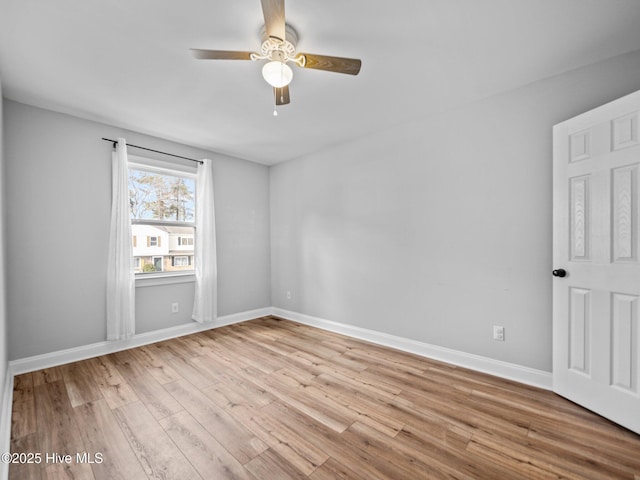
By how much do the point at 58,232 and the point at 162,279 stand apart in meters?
1.13

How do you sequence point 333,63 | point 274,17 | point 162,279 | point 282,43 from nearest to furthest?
point 274,17, point 282,43, point 333,63, point 162,279

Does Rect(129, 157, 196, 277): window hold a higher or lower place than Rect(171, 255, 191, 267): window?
higher

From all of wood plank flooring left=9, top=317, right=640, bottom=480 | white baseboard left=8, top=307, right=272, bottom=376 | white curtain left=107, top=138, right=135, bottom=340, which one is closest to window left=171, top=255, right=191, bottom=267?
white curtain left=107, top=138, right=135, bottom=340

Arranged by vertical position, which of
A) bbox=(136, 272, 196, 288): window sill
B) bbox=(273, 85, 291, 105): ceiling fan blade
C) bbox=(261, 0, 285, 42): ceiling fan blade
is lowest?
bbox=(136, 272, 196, 288): window sill

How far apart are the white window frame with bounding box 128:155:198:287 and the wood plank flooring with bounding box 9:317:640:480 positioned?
96 cm

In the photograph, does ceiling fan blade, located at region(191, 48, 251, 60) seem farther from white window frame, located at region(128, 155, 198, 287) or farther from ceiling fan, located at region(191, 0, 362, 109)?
white window frame, located at region(128, 155, 198, 287)

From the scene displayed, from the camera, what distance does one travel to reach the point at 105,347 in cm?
306

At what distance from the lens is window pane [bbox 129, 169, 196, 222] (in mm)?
3445

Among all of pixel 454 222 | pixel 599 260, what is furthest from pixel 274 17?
pixel 599 260

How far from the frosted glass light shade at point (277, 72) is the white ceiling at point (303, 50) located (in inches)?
9.8

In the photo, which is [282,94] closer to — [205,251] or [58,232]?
[205,251]

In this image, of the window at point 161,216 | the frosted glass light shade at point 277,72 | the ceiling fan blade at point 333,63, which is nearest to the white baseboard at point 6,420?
the window at point 161,216

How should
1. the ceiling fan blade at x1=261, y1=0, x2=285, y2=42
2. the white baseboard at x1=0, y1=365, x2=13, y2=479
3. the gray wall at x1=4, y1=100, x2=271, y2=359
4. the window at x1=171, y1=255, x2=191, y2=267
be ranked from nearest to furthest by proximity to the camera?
the ceiling fan blade at x1=261, y1=0, x2=285, y2=42, the white baseboard at x1=0, y1=365, x2=13, y2=479, the gray wall at x1=4, y1=100, x2=271, y2=359, the window at x1=171, y1=255, x2=191, y2=267

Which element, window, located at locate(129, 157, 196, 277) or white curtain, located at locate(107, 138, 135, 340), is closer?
white curtain, located at locate(107, 138, 135, 340)
